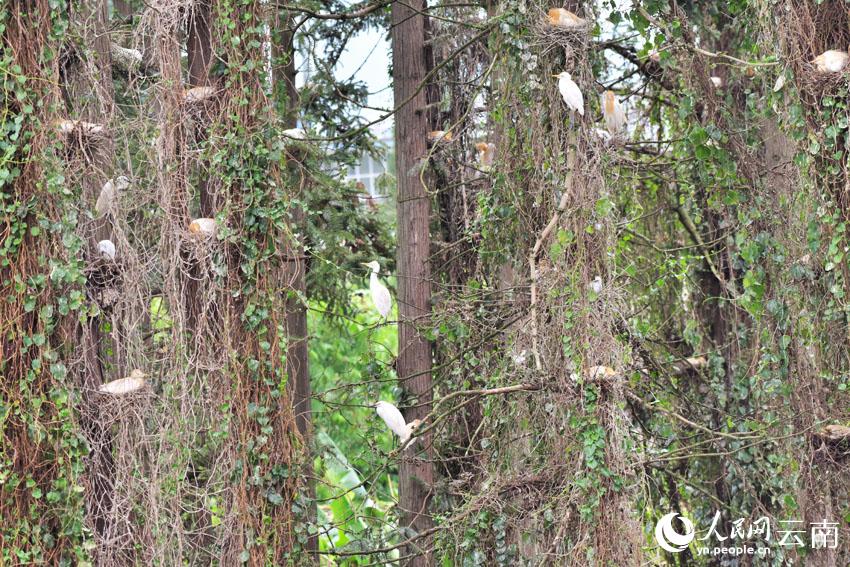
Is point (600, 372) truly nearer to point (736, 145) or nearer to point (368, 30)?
point (736, 145)

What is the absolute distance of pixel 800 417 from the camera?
4.55m

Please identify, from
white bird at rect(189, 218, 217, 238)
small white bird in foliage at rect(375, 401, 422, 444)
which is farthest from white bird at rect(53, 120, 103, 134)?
small white bird in foliage at rect(375, 401, 422, 444)

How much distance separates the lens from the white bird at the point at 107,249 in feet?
14.7

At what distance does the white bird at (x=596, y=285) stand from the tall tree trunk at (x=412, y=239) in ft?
6.01

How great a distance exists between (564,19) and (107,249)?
2410 mm

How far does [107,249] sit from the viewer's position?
449 centimetres

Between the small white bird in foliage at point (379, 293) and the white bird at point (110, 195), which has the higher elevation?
the white bird at point (110, 195)

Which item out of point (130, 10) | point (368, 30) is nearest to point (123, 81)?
point (130, 10)

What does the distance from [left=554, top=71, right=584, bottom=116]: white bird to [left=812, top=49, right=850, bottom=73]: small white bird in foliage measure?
108cm

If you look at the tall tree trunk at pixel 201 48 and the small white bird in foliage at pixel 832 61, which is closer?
the small white bird in foliage at pixel 832 61

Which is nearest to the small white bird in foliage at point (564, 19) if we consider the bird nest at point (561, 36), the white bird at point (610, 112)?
the bird nest at point (561, 36)

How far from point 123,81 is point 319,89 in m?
1.37

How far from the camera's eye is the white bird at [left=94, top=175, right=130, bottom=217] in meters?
4.46

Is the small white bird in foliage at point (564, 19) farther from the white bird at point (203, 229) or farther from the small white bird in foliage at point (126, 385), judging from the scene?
the small white bird in foliage at point (126, 385)
